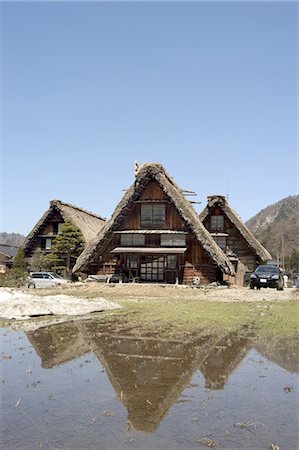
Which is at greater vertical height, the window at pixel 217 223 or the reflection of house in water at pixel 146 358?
the window at pixel 217 223

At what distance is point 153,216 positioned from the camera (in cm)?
3139

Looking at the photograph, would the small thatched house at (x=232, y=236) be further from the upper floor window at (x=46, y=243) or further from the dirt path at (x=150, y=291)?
the upper floor window at (x=46, y=243)

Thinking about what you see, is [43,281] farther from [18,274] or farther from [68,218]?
[68,218]

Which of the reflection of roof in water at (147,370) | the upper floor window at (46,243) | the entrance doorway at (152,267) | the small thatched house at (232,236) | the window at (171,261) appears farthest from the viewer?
the upper floor window at (46,243)

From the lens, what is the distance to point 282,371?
7180mm

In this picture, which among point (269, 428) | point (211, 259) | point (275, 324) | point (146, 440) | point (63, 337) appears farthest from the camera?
point (211, 259)

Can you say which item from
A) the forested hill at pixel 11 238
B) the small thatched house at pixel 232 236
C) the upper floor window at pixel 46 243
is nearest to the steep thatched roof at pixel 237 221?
the small thatched house at pixel 232 236

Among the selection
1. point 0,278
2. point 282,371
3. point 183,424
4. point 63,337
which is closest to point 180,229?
point 0,278

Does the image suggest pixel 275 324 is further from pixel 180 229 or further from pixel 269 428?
pixel 180 229

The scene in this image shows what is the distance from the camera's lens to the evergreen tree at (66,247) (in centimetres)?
3772

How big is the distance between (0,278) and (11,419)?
26010 millimetres

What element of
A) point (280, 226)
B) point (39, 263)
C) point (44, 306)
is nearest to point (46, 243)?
point (39, 263)

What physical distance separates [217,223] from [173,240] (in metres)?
8.13

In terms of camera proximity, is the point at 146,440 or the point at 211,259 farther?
the point at 211,259
